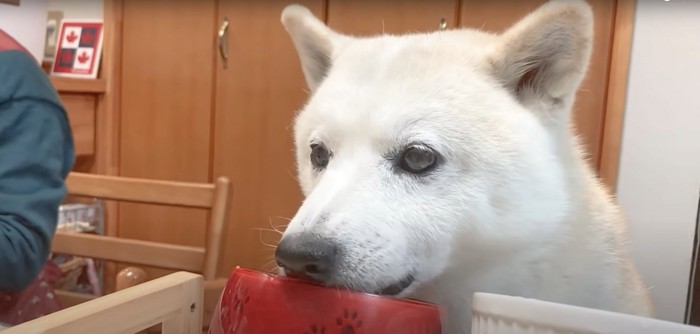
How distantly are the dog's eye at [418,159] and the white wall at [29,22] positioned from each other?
0.73 m

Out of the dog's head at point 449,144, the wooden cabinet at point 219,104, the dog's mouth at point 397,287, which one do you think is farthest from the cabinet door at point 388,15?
the dog's mouth at point 397,287

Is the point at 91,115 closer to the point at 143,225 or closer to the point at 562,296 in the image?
the point at 143,225

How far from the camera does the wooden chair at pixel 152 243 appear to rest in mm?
866

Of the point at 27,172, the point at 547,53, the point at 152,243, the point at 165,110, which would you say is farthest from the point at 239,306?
the point at 165,110

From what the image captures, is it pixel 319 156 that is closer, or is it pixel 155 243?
pixel 319 156

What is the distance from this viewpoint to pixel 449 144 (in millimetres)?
503

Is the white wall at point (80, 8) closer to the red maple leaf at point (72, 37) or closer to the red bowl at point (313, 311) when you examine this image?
the red maple leaf at point (72, 37)

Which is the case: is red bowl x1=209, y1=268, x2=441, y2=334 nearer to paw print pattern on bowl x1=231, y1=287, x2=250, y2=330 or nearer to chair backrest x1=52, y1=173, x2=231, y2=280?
paw print pattern on bowl x1=231, y1=287, x2=250, y2=330

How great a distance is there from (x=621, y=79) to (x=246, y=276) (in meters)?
0.46

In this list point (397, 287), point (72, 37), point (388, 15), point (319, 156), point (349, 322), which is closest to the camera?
point (349, 322)

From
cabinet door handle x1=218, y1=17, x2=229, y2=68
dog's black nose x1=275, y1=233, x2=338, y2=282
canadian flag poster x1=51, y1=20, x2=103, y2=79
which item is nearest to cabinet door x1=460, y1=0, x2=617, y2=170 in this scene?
dog's black nose x1=275, y1=233, x2=338, y2=282

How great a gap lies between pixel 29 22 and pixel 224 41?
33 cm

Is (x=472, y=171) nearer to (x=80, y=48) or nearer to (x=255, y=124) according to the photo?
(x=255, y=124)

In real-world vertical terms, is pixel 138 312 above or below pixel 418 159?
below
